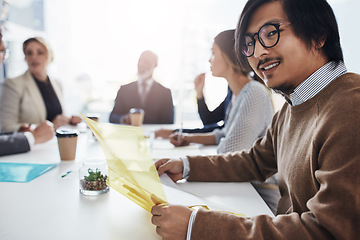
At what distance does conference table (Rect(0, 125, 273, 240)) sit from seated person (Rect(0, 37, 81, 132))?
1240mm

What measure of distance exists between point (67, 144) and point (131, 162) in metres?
0.63

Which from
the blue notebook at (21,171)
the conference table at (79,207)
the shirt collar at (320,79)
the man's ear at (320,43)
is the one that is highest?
the man's ear at (320,43)

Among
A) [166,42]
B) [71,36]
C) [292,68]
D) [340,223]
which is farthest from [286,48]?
[71,36]

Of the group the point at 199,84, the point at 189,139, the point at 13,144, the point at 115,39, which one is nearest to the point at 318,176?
the point at 189,139

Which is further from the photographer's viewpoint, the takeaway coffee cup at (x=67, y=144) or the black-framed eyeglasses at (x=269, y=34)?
the takeaway coffee cup at (x=67, y=144)

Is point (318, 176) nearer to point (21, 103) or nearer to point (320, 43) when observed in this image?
point (320, 43)

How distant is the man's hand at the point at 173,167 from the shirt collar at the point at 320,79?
485mm

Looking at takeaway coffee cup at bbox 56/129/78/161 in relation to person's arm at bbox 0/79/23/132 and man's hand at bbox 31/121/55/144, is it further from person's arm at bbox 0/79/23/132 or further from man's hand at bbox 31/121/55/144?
person's arm at bbox 0/79/23/132

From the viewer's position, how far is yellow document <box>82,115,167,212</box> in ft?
2.36

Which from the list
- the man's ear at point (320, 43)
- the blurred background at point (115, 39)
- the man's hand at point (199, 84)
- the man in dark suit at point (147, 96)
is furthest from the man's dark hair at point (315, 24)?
the blurred background at point (115, 39)

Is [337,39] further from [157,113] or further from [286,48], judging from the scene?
[157,113]

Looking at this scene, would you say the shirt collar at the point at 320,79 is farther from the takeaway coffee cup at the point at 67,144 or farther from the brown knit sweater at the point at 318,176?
the takeaway coffee cup at the point at 67,144

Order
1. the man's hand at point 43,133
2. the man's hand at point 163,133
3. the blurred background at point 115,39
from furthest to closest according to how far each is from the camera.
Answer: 1. the blurred background at point 115,39
2. the man's hand at point 163,133
3. the man's hand at point 43,133

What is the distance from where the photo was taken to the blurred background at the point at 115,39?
4.12 metres
